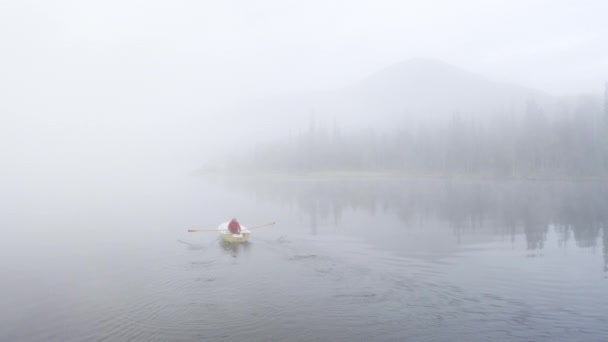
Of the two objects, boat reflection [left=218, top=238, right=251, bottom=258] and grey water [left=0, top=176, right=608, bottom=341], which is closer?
grey water [left=0, top=176, right=608, bottom=341]

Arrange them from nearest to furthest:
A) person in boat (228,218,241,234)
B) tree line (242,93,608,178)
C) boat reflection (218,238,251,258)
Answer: boat reflection (218,238,251,258) < person in boat (228,218,241,234) < tree line (242,93,608,178)

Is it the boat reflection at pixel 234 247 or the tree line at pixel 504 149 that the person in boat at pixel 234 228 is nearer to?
the boat reflection at pixel 234 247

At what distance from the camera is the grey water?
Answer: 1880 centimetres

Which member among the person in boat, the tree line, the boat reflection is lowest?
the boat reflection

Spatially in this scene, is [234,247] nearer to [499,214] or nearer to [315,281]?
[315,281]

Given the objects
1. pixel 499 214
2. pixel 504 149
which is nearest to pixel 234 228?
pixel 499 214

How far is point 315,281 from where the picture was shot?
2578 cm

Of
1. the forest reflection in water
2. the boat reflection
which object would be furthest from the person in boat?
the forest reflection in water

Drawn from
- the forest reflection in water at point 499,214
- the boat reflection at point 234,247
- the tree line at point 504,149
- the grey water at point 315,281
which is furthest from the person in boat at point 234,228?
the tree line at point 504,149

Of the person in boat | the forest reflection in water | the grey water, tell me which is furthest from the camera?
the forest reflection in water

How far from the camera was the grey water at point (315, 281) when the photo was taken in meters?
18.8

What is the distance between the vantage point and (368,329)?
1847 cm

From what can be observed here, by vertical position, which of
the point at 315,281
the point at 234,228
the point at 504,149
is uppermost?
the point at 504,149

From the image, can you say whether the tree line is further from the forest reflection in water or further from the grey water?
the grey water
